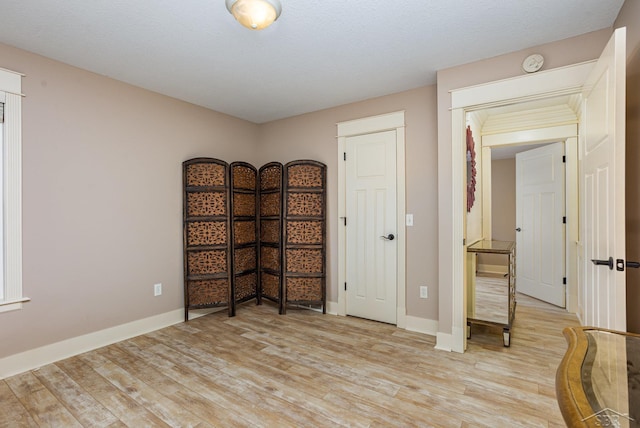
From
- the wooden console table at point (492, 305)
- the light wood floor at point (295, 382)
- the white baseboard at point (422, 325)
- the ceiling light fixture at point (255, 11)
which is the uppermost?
the ceiling light fixture at point (255, 11)

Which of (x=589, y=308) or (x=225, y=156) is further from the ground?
(x=225, y=156)

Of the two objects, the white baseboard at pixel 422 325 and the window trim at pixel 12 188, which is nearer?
the window trim at pixel 12 188

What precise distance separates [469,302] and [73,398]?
124 inches

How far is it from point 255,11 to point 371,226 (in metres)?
2.34

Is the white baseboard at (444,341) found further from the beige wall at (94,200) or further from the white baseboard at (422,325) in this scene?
the beige wall at (94,200)

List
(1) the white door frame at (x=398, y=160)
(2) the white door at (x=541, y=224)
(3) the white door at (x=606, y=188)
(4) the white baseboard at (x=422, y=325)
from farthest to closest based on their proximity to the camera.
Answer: (2) the white door at (x=541, y=224) < (1) the white door frame at (x=398, y=160) < (4) the white baseboard at (x=422, y=325) < (3) the white door at (x=606, y=188)

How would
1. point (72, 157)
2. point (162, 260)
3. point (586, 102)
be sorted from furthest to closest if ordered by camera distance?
point (162, 260) → point (72, 157) → point (586, 102)

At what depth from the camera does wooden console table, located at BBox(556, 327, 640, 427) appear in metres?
0.68

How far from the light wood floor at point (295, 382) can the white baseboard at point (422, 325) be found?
4.0 inches

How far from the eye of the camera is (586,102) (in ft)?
6.73

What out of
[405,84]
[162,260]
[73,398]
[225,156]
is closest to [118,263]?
[162,260]

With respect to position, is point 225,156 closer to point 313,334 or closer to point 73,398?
point 313,334

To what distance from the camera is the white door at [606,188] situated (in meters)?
1.46

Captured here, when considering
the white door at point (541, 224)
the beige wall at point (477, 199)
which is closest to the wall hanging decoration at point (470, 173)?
the beige wall at point (477, 199)
